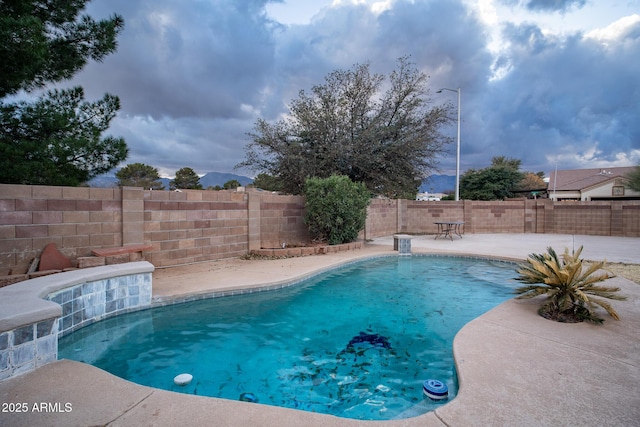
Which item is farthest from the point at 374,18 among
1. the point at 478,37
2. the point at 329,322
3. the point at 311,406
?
the point at 311,406

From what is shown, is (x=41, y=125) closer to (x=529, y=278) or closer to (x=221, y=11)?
(x=221, y=11)

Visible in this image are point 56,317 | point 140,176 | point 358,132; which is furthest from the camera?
point 140,176

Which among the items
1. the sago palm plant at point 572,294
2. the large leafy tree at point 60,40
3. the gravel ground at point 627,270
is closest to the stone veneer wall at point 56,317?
the large leafy tree at point 60,40

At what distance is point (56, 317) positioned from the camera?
10.8 feet

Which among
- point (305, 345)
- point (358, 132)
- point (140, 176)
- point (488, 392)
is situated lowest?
point (305, 345)

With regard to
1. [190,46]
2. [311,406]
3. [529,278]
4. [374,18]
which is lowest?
[311,406]

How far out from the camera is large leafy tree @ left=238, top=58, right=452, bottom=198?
14773 mm

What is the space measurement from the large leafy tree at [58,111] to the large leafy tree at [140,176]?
115 ft

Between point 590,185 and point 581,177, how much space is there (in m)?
3.64

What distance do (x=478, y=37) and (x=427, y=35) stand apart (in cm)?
208

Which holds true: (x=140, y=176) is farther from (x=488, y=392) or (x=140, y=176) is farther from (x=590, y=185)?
(x=590, y=185)

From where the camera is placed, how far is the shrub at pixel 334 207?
11047mm

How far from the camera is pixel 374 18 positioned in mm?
13344

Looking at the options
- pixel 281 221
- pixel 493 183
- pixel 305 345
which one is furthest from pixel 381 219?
pixel 493 183
